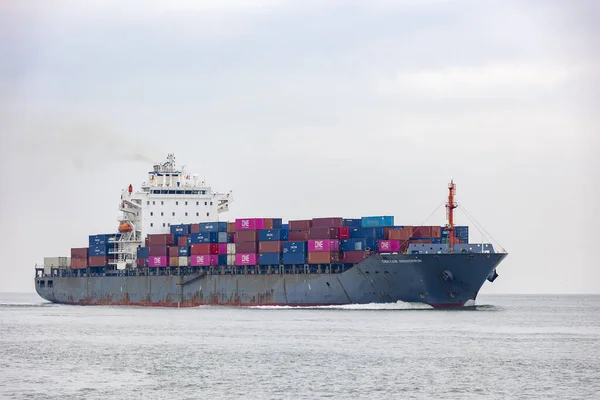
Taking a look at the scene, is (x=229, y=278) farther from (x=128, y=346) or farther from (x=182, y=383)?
(x=182, y=383)

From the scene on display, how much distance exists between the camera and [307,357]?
48.9 meters

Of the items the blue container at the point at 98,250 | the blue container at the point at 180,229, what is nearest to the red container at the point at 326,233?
the blue container at the point at 180,229

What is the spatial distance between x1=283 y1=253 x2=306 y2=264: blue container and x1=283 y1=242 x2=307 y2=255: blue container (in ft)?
0.52

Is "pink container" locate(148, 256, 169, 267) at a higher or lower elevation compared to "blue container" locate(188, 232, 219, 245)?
lower

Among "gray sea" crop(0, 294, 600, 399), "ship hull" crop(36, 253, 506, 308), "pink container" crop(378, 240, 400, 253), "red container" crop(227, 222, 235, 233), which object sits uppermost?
"red container" crop(227, 222, 235, 233)

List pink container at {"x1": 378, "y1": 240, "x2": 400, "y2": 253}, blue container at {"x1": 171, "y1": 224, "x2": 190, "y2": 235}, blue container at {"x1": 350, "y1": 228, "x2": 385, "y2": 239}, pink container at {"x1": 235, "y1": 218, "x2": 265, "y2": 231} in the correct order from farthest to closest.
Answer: blue container at {"x1": 171, "y1": 224, "x2": 190, "y2": 235} < pink container at {"x1": 235, "y1": 218, "x2": 265, "y2": 231} < blue container at {"x1": 350, "y1": 228, "x2": 385, "y2": 239} < pink container at {"x1": 378, "y1": 240, "x2": 400, "y2": 253}

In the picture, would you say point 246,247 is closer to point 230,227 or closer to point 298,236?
point 230,227

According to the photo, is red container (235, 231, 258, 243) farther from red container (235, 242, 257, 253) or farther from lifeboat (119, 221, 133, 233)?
lifeboat (119, 221, 133, 233)

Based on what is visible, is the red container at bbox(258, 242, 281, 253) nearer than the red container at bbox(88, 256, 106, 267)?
Yes

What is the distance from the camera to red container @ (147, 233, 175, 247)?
91000mm

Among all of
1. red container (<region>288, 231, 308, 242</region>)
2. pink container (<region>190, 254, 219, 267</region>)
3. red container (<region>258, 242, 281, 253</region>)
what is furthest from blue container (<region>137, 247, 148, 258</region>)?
red container (<region>288, 231, 308, 242</region>)

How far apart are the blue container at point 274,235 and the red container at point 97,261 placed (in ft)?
70.8

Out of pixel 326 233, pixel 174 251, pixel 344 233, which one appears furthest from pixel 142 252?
pixel 344 233

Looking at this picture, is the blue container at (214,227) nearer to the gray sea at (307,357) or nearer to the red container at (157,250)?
the red container at (157,250)
